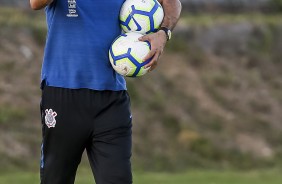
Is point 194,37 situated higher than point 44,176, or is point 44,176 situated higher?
point 44,176

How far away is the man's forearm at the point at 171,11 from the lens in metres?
6.19

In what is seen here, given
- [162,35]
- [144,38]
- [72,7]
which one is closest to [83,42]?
[72,7]

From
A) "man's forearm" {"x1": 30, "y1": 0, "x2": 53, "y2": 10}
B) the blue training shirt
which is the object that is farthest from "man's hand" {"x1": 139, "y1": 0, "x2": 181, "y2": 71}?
"man's forearm" {"x1": 30, "y1": 0, "x2": 53, "y2": 10}

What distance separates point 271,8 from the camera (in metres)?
25.4

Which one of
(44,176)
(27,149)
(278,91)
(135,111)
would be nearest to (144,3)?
(44,176)

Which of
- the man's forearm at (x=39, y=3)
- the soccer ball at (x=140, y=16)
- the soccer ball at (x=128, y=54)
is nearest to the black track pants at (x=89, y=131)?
the soccer ball at (x=128, y=54)

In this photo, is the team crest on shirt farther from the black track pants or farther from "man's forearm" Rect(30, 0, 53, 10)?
"man's forearm" Rect(30, 0, 53, 10)

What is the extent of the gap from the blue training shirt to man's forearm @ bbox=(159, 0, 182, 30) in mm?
403

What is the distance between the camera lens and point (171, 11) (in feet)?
20.6

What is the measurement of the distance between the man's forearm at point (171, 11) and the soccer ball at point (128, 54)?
1.05 ft

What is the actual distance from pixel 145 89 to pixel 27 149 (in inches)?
182

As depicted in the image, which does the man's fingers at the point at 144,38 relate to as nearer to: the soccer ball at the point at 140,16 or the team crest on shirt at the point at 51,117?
the soccer ball at the point at 140,16

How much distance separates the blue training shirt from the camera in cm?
591

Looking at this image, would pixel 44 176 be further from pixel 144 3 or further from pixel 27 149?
pixel 27 149
